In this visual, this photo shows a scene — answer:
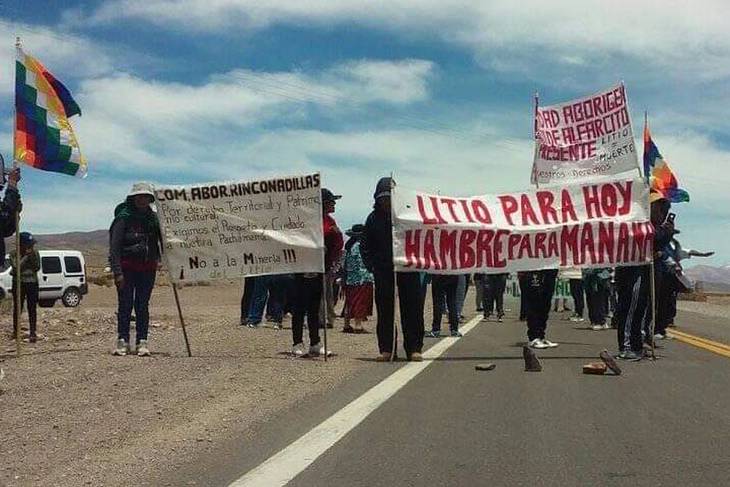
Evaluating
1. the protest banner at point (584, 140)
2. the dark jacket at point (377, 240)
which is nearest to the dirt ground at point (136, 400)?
the dark jacket at point (377, 240)

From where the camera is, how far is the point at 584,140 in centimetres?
1877

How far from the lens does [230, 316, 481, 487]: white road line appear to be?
201 inches

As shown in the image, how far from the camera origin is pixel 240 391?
8.41m

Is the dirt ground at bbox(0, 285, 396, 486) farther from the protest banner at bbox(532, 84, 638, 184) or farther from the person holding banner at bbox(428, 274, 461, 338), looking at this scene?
the protest banner at bbox(532, 84, 638, 184)

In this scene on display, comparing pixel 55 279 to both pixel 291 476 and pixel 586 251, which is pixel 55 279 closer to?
pixel 586 251

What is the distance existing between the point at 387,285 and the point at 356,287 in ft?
17.1

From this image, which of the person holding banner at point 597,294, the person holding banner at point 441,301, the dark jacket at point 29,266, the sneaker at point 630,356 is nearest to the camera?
the sneaker at point 630,356

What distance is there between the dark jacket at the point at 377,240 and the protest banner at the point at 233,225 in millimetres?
620

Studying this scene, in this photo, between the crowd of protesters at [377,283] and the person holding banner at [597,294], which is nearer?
the crowd of protesters at [377,283]

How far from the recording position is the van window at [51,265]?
3516 centimetres

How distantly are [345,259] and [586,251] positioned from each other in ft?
20.7

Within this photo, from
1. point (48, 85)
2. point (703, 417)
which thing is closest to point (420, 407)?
point (703, 417)

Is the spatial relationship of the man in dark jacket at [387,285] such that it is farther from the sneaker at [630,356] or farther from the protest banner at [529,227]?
the sneaker at [630,356]

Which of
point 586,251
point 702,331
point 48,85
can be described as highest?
point 48,85
